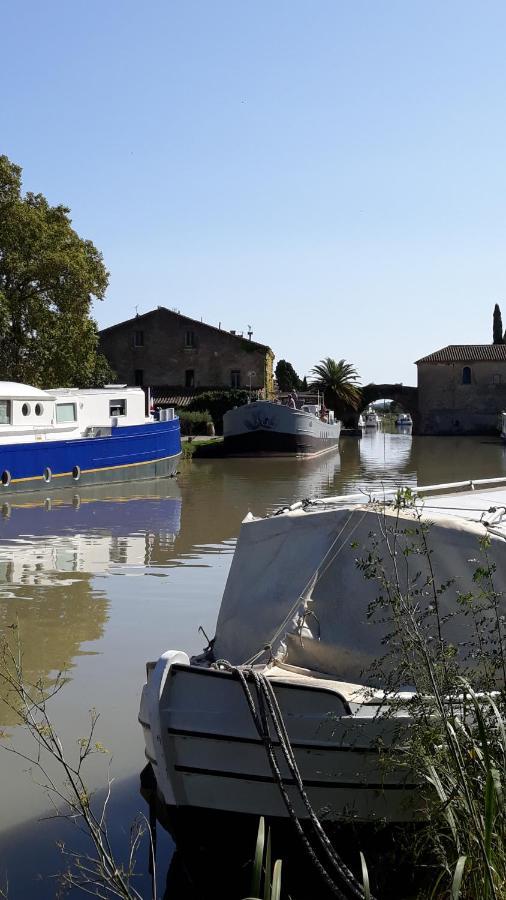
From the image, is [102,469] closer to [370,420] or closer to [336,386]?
[336,386]

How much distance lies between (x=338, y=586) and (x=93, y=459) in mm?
22615

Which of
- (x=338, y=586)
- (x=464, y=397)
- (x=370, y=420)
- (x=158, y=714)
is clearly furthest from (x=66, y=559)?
(x=370, y=420)

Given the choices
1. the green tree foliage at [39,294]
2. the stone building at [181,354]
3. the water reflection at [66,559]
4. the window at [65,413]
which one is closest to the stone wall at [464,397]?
the stone building at [181,354]

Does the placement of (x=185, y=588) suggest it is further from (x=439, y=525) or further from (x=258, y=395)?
(x=258, y=395)

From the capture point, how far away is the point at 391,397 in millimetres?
73688

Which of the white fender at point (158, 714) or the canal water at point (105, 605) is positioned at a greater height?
the white fender at point (158, 714)

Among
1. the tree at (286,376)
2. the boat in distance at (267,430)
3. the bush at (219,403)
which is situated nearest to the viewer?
the boat in distance at (267,430)

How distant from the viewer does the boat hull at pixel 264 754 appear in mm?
5539

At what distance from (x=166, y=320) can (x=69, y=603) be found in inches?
2005

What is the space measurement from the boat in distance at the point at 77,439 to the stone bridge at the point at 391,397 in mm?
40855

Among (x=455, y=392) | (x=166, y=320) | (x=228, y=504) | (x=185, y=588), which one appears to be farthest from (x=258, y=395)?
(x=185, y=588)

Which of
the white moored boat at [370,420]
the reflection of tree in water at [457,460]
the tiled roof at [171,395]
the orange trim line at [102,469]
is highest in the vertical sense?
the tiled roof at [171,395]

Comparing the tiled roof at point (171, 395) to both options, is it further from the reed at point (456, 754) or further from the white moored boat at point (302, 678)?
the reed at point (456, 754)

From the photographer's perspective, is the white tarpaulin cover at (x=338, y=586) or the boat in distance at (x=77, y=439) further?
the boat in distance at (x=77, y=439)
